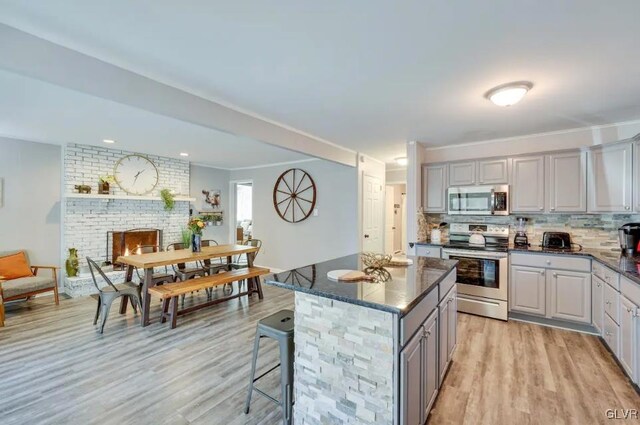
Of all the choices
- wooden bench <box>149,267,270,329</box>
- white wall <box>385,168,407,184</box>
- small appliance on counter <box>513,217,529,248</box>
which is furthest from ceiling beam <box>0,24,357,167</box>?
white wall <box>385,168,407,184</box>

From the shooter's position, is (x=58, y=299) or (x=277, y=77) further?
(x=58, y=299)

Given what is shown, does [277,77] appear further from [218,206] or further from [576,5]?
[218,206]

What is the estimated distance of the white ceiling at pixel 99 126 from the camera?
2814 millimetres

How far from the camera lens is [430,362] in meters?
1.87

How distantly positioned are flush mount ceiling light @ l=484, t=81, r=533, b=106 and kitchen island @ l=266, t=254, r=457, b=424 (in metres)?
1.74

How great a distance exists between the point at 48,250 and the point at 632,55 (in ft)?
24.1

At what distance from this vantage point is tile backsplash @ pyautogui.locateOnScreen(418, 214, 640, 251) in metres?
3.52

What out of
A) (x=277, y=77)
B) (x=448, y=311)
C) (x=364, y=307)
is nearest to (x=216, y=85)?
(x=277, y=77)

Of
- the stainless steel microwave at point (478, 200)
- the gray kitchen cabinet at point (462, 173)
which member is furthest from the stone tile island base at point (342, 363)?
the gray kitchen cabinet at point (462, 173)

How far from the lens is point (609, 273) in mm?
2668

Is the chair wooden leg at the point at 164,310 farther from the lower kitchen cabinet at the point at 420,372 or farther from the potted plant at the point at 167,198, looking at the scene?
the lower kitchen cabinet at the point at 420,372

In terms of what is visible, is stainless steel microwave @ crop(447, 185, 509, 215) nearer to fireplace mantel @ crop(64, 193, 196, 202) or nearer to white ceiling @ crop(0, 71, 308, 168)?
white ceiling @ crop(0, 71, 308, 168)

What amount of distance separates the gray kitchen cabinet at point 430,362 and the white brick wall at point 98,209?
223 inches

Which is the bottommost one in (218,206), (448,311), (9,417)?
(9,417)
